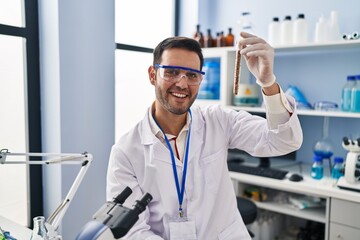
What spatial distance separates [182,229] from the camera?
1.21 metres

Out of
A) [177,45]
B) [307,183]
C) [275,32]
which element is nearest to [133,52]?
[275,32]

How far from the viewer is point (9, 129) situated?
2021 millimetres

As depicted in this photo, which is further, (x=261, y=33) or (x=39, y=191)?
(x=261, y=33)

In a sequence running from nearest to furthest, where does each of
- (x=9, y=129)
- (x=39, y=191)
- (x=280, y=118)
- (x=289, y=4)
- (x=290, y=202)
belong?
(x=280, y=118) < (x=9, y=129) < (x=39, y=191) < (x=290, y=202) < (x=289, y=4)

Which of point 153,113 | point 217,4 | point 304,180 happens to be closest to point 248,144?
point 153,113

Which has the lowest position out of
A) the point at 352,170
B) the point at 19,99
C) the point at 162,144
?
the point at 352,170

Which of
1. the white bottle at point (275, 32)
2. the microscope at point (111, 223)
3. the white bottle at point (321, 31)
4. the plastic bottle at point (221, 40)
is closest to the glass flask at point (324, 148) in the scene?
the white bottle at point (321, 31)

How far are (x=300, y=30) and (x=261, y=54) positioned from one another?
149cm

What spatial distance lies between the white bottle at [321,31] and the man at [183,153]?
4.30 ft

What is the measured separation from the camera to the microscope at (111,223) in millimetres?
577

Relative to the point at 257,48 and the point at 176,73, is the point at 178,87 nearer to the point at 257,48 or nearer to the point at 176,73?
the point at 176,73

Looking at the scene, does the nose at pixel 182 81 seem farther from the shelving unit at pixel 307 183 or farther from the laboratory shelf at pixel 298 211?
the laboratory shelf at pixel 298 211

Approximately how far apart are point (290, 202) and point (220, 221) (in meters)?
1.27

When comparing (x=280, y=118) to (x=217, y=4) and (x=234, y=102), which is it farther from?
(x=217, y=4)
